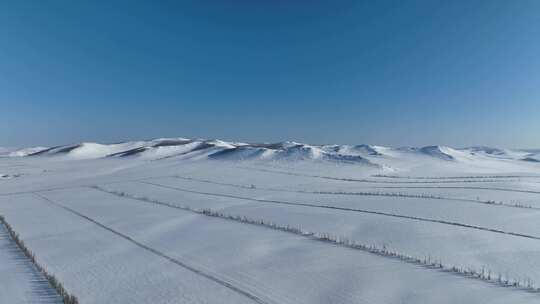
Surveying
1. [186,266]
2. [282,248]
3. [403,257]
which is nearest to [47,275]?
[186,266]

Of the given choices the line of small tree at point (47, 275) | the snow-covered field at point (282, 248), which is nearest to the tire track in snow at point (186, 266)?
the snow-covered field at point (282, 248)

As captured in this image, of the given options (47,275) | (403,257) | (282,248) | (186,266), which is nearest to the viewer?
(47,275)

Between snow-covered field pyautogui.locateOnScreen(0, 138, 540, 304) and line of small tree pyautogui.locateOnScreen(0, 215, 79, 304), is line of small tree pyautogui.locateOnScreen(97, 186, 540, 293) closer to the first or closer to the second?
snow-covered field pyautogui.locateOnScreen(0, 138, 540, 304)

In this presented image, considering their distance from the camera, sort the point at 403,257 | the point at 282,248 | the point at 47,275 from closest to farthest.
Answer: the point at 47,275
the point at 403,257
the point at 282,248

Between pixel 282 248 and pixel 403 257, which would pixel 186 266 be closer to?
pixel 282 248

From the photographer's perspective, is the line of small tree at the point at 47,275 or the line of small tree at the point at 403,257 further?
the line of small tree at the point at 403,257

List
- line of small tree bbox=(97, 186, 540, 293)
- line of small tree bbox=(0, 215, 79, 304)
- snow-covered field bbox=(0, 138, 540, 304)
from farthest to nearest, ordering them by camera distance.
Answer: line of small tree bbox=(97, 186, 540, 293) < snow-covered field bbox=(0, 138, 540, 304) < line of small tree bbox=(0, 215, 79, 304)

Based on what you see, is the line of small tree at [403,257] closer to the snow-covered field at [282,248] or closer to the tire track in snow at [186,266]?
the snow-covered field at [282,248]

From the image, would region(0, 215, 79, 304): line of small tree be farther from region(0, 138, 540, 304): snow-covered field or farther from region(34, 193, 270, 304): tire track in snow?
region(34, 193, 270, 304): tire track in snow

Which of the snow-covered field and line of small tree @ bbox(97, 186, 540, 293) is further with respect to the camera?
line of small tree @ bbox(97, 186, 540, 293)

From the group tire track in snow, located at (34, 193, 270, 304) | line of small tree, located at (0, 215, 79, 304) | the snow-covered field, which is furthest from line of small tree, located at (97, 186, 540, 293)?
line of small tree, located at (0, 215, 79, 304)

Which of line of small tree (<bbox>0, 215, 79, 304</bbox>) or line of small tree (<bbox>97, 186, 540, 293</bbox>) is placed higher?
line of small tree (<bbox>97, 186, 540, 293</bbox>)

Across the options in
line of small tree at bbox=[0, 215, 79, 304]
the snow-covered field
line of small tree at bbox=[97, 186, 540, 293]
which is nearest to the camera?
line of small tree at bbox=[0, 215, 79, 304]

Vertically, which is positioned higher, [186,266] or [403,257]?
[403,257]
